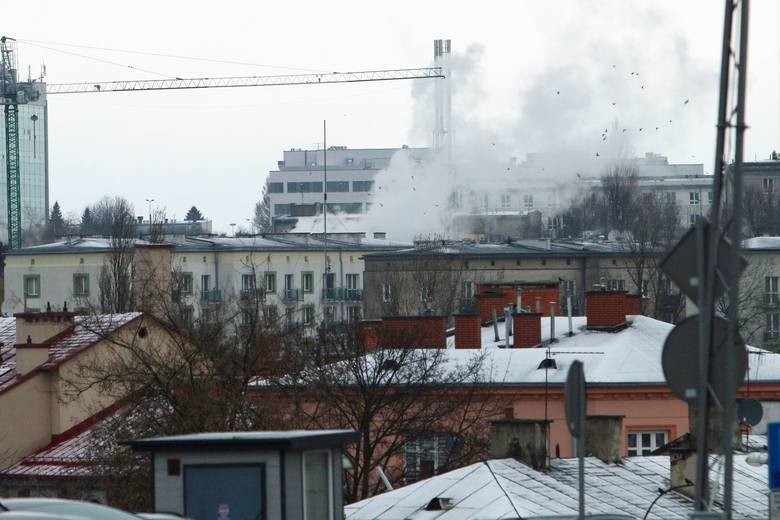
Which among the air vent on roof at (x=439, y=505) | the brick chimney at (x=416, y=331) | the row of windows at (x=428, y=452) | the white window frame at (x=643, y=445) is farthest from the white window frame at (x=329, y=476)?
the brick chimney at (x=416, y=331)

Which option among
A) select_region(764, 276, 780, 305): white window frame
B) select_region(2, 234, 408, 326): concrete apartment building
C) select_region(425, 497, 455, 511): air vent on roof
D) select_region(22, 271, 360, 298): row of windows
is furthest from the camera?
select_region(2, 234, 408, 326): concrete apartment building

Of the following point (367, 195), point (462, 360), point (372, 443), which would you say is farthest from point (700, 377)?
point (367, 195)

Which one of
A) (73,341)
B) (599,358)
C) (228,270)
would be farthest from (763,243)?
(73,341)

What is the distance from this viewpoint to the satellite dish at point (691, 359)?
447 inches

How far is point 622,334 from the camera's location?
42.5 meters

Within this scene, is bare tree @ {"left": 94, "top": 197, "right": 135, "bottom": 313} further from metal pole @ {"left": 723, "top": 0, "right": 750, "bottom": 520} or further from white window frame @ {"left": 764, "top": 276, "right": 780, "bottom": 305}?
metal pole @ {"left": 723, "top": 0, "right": 750, "bottom": 520}

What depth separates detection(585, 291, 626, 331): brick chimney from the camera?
1725 inches

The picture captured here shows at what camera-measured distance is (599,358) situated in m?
39.6

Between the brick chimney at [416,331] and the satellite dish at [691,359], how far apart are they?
2866 cm

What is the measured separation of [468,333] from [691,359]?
33.4 metres

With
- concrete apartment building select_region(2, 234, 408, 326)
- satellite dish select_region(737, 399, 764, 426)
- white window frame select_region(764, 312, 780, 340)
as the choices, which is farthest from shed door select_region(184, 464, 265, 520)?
white window frame select_region(764, 312, 780, 340)

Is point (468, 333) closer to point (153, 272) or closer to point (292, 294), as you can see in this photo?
point (153, 272)

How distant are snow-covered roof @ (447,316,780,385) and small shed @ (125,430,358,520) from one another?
67.2 feet

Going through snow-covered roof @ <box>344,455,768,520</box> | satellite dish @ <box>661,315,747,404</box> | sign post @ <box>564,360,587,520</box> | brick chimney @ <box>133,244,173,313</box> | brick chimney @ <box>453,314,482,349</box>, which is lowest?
snow-covered roof @ <box>344,455,768,520</box>
